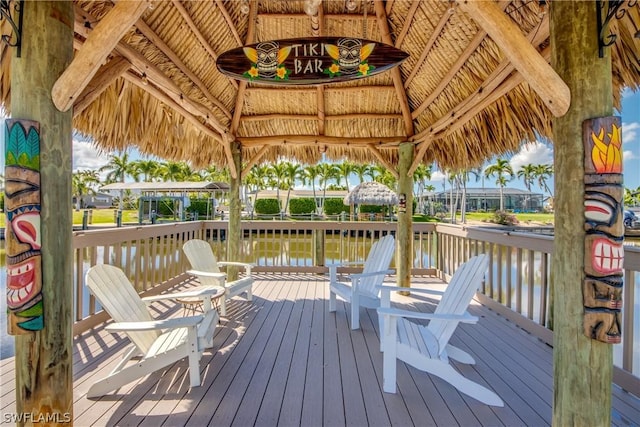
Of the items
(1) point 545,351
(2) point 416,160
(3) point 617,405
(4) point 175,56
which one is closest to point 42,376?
(4) point 175,56

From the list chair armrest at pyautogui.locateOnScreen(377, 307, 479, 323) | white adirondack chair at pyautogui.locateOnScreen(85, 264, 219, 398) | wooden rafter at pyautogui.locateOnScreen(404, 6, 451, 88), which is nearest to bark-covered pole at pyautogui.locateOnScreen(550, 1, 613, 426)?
chair armrest at pyautogui.locateOnScreen(377, 307, 479, 323)

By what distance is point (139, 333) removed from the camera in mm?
2389

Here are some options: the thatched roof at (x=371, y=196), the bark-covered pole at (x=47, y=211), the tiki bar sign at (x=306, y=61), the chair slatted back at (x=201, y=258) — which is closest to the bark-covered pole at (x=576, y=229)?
the tiki bar sign at (x=306, y=61)

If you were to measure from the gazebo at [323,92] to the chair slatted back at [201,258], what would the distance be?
833 millimetres

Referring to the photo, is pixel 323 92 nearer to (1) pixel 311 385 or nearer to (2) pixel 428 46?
(2) pixel 428 46

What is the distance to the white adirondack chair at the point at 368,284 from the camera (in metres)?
3.47

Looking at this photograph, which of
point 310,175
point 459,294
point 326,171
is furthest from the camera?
point 310,175

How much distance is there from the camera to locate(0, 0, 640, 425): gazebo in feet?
5.15

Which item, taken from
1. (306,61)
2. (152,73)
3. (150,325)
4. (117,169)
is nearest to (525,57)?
(306,61)

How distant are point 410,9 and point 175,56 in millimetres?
2508

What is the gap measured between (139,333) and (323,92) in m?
3.94

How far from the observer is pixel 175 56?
10.8 feet

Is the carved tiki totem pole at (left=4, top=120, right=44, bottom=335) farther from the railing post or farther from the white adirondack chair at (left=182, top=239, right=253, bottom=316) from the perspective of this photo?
the railing post

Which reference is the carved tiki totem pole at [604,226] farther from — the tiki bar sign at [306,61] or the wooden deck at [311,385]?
the tiki bar sign at [306,61]
